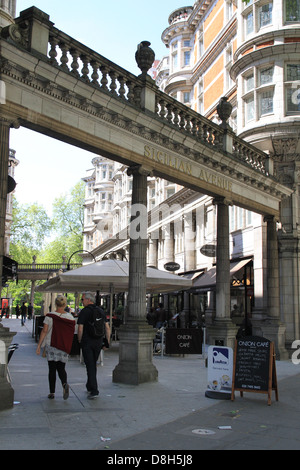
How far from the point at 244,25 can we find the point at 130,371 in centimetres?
1622

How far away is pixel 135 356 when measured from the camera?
9.98 m

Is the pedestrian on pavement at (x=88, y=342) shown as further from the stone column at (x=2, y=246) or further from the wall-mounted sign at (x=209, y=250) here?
the wall-mounted sign at (x=209, y=250)

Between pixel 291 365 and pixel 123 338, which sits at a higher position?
pixel 123 338

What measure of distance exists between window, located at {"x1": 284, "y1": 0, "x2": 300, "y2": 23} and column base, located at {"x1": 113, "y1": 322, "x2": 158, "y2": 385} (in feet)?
47.7

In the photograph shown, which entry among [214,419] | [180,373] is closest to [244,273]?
[180,373]

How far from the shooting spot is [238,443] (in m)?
5.55

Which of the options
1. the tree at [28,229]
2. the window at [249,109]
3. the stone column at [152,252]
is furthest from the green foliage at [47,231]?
the window at [249,109]

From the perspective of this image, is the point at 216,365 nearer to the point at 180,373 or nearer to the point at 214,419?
the point at 214,419

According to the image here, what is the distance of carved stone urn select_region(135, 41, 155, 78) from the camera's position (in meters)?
11.1

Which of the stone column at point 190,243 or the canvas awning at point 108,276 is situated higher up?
the stone column at point 190,243

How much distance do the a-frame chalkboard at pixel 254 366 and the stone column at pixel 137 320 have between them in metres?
2.41

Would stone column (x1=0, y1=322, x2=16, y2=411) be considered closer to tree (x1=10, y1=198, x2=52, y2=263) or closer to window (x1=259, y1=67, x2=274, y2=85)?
window (x1=259, y1=67, x2=274, y2=85)

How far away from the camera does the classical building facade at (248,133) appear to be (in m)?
17.5

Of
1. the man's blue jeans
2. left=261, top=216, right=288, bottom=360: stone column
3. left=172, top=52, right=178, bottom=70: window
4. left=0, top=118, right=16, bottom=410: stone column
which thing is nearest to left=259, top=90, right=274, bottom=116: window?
left=261, top=216, right=288, bottom=360: stone column
